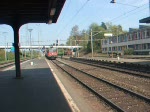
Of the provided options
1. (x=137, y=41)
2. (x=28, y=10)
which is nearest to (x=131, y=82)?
(x=28, y=10)

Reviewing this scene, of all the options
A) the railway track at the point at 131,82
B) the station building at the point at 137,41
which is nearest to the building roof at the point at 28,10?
the railway track at the point at 131,82

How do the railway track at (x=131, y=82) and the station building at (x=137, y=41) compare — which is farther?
A: the station building at (x=137, y=41)

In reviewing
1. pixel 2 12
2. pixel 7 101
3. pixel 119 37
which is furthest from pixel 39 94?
pixel 119 37

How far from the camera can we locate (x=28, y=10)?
19.6 m

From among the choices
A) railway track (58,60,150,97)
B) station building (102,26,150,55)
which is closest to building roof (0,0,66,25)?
railway track (58,60,150,97)

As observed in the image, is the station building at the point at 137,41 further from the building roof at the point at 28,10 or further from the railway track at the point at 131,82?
the building roof at the point at 28,10

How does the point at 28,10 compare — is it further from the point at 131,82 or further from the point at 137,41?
the point at 137,41

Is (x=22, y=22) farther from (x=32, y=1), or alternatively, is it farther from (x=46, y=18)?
(x=32, y=1)

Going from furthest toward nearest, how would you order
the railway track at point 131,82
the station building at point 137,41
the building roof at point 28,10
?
the station building at point 137,41 → the building roof at point 28,10 → the railway track at point 131,82

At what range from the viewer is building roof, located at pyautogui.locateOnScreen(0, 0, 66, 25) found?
16.8 m

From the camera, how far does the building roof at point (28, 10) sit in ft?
55.2

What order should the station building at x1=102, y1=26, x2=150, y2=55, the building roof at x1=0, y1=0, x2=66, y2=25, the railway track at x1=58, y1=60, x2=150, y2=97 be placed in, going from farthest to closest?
the station building at x1=102, y1=26, x2=150, y2=55 < the building roof at x1=0, y1=0, x2=66, y2=25 < the railway track at x1=58, y1=60, x2=150, y2=97

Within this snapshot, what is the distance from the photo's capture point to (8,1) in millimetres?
16312

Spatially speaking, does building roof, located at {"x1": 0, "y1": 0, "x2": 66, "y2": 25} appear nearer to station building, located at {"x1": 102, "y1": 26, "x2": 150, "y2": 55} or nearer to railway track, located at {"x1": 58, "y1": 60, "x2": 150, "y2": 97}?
railway track, located at {"x1": 58, "y1": 60, "x2": 150, "y2": 97}
